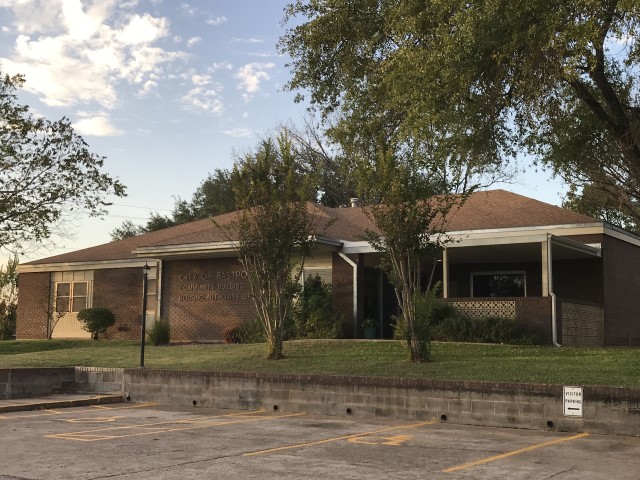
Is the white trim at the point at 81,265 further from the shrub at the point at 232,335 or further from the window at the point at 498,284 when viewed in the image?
Result: the window at the point at 498,284

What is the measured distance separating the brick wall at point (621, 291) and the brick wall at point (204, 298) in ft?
40.0

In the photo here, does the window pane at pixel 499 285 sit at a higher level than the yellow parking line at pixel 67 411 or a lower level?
higher

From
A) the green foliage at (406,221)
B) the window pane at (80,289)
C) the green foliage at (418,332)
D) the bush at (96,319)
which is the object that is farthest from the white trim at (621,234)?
the window pane at (80,289)

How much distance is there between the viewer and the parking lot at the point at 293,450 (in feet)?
25.7

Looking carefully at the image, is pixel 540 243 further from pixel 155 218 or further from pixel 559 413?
pixel 155 218

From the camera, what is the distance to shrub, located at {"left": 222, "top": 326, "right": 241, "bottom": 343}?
2533 centimetres

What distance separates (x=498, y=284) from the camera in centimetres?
2739

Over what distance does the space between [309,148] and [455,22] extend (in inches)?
1581

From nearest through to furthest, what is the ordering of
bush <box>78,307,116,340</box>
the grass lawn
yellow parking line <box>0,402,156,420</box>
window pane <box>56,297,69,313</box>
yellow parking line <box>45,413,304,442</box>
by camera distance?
yellow parking line <box>45,413,304,442</box> → the grass lawn → yellow parking line <box>0,402,156,420</box> → bush <box>78,307,116,340</box> → window pane <box>56,297,69,313</box>

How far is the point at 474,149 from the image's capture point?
1709cm

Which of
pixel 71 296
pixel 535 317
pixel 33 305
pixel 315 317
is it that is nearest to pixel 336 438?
pixel 535 317

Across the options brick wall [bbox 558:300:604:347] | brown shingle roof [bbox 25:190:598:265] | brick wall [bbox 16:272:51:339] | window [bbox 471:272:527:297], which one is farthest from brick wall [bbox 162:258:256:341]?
brick wall [bbox 558:300:604:347]

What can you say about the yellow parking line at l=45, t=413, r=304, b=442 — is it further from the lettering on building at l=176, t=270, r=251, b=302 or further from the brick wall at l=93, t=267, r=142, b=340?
the brick wall at l=93, t=267, r=142, b=340

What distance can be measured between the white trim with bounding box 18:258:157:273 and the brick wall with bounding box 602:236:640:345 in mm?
17148
